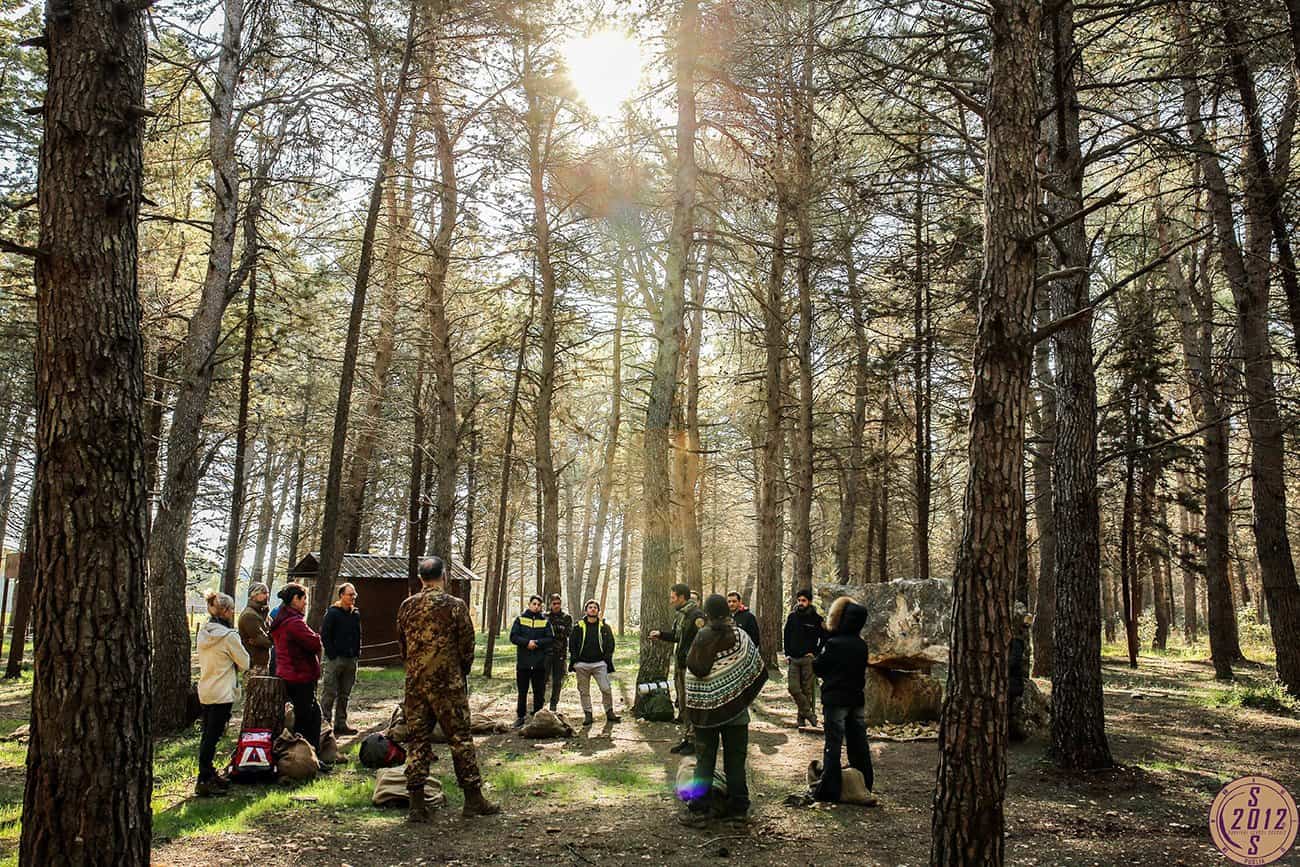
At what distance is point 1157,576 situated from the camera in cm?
2608

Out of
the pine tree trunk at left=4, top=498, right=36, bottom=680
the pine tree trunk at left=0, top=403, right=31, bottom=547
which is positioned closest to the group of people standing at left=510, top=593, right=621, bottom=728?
the pine tree trunk at left=4, top=498, right=36, bottom=680

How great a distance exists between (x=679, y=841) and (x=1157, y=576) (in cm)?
2573

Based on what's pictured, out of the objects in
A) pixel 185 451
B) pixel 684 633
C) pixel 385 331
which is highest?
pixel 385 331

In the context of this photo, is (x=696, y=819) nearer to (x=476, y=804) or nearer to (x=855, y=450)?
(x=476, y=804)

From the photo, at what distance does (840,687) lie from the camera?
7.11 meters

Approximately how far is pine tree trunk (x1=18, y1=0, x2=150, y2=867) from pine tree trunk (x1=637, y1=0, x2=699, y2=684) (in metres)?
8.27

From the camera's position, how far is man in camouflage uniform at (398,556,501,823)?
664cm

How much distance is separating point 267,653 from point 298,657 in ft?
2.08

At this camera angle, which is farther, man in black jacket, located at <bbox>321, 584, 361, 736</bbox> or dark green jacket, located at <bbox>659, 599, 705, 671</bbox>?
man in black jacket, located at <bbox>321, 584, 361, 736</bbox>

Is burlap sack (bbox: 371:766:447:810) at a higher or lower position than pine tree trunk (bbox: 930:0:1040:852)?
lower

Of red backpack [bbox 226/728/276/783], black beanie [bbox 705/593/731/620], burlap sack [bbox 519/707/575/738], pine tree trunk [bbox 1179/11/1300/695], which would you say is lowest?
burlap sack [bbox 519/707/575/738]

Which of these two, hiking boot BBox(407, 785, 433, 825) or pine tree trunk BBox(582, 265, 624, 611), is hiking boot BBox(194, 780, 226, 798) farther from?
pine tree trunk BBox(582, 265, 624, 611)

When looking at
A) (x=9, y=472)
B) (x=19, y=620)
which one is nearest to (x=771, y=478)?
(x=19, y=620)

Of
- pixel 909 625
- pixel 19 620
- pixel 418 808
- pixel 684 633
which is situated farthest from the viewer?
pixel 19 620
